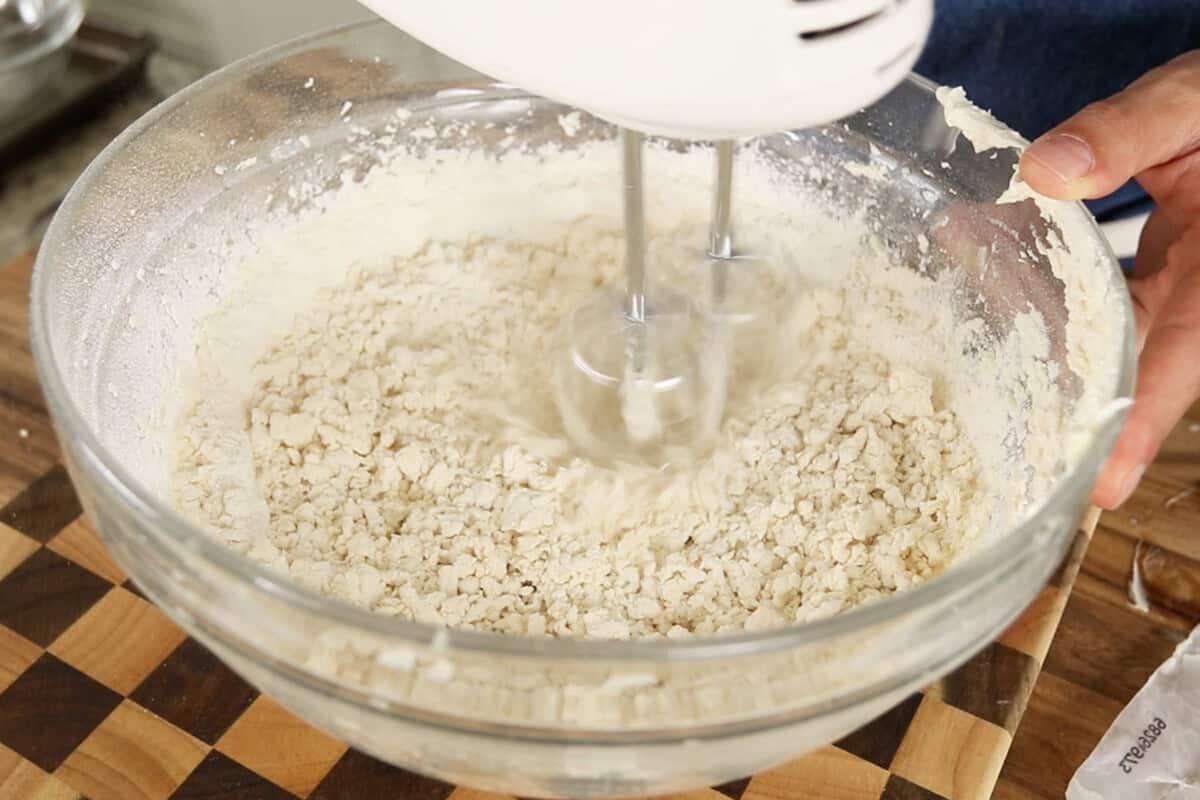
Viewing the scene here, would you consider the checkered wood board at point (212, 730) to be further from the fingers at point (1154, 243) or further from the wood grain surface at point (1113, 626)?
the fingers at point (1154, 243)

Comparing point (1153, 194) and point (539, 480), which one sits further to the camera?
point (1153, 194)

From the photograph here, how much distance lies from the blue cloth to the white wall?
505 millimetres

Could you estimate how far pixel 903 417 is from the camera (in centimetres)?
69

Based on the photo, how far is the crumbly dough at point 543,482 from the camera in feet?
1.98

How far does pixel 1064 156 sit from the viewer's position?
25.2 inches

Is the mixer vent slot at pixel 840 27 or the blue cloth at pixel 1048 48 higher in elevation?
the mixer vent slot at pixel 840 27

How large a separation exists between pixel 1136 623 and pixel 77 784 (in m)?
0.59

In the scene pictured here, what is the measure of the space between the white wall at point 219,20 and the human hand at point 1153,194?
2.12ft

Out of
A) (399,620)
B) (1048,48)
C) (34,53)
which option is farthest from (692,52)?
(34,53)

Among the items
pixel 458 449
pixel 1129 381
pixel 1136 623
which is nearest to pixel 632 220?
pixel 458 449

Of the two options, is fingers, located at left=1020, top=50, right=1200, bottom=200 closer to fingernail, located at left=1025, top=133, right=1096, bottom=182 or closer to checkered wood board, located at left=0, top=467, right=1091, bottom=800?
fingernail, located at left=1025, top=133, right=1096, bottom=182

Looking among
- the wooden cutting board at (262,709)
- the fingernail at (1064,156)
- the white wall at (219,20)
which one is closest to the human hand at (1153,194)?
the fingernail at (1064,156)

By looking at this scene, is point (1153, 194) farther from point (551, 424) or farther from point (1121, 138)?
point (551, 424)

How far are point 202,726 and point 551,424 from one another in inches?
9.8
